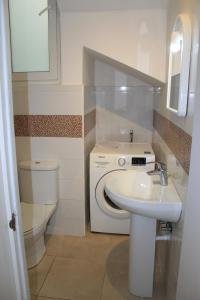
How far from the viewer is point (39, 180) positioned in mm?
2273

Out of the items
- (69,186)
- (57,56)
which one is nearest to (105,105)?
(57,56)

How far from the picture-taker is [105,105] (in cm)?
281

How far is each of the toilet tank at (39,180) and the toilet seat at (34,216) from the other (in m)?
0.08

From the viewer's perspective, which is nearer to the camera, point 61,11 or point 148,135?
point 61,11

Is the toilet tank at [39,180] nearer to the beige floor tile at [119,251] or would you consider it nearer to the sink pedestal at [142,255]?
the beige floor tile at [119,251]

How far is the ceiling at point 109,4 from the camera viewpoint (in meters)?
1.90

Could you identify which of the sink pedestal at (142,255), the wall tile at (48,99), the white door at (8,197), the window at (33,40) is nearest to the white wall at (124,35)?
the window at (33,40)

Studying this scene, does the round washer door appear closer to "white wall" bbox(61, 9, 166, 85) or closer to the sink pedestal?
the sink pedestal

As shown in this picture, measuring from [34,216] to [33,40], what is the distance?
5.02 ft

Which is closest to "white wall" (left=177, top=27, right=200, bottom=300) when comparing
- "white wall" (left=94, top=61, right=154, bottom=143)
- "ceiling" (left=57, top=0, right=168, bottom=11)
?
"ceiling" (left=57, top=0, right=168, bottom=11)

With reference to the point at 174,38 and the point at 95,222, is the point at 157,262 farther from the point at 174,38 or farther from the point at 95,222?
the point at 174,38

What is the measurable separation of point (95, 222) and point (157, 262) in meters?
0.68

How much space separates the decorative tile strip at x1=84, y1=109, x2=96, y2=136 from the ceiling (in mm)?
890

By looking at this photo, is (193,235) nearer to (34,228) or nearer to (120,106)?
(34,228)
